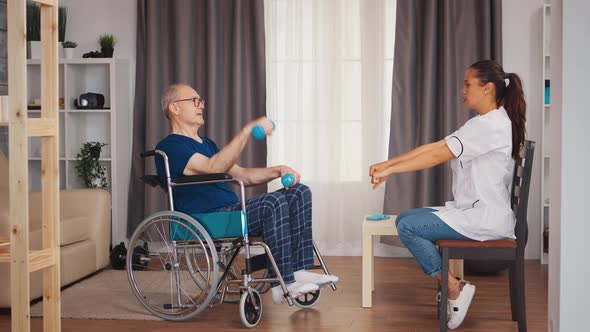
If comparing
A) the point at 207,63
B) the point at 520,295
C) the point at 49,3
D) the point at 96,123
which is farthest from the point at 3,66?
the point at 520,295

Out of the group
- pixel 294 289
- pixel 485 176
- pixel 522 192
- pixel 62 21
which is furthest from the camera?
pixel 62 21

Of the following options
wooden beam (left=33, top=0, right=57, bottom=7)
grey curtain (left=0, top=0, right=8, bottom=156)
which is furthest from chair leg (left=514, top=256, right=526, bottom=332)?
grey curtain (left=0, top=0, right=8, bottom=156)

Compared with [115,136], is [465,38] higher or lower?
higher

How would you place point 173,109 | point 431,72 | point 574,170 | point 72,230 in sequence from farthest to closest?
point 431,72 < point 72,230 < point 173,109 < point 574,170

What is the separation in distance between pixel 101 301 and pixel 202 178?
1.00 m

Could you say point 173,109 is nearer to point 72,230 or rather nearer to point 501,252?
point 72,230

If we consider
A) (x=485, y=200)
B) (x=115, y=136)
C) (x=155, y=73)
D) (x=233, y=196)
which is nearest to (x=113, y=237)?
(x=115, y=136)

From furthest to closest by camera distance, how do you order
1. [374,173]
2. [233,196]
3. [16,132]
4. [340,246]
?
[340,246]
[233,196]
[374,173]
[16,132]

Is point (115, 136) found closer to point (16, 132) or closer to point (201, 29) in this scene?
point (201, 29)

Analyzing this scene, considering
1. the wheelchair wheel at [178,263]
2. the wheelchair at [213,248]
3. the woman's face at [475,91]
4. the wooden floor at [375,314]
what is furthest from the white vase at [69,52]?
the woman's face at [475,91]

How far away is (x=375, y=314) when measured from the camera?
3945mm

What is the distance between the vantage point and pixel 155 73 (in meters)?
5.87

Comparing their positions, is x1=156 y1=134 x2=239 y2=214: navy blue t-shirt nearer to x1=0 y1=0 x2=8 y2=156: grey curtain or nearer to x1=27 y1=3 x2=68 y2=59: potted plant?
x1=0 y1=0 x2=8 y2=156: grey curtain

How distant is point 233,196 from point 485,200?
119 centimetres
